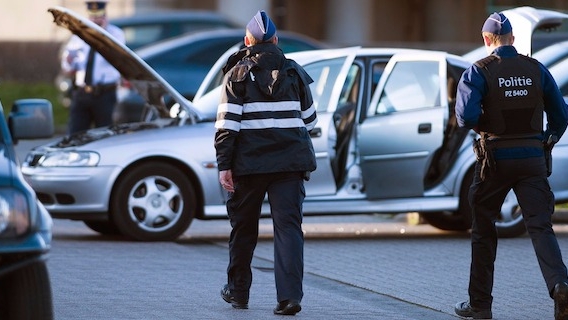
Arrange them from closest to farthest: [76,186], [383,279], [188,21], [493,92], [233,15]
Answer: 1. [493,92]
2. [383,279]
3. [76,186]
4. [188,21]
5. [233,15]

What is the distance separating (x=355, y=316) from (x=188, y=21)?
16.5m

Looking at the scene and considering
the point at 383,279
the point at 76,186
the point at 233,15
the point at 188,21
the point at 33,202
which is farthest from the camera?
the point at 233,15

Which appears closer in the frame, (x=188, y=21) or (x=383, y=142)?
(x=383, y=142)

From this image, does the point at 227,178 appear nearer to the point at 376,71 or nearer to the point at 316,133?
the point at 316,133

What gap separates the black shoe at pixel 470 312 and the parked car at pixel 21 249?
279 cm

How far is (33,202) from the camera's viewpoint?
658 cm

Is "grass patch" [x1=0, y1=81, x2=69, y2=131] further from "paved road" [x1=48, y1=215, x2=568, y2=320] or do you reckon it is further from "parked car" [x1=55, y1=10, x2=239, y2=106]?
"paved road" [x1=48, y1=215, x2=568, y2=320]

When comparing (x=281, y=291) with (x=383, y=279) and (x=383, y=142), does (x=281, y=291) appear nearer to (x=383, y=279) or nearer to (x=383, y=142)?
(x=383, y=279)

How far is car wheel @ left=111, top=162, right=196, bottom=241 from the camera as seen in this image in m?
12.1

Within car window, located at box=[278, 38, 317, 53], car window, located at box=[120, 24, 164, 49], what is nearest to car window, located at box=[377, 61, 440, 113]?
car window, located at box=[278, 38, 317, 53]

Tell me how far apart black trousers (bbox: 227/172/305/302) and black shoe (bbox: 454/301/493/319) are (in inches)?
34.7

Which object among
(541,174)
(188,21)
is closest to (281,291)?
(541,174)

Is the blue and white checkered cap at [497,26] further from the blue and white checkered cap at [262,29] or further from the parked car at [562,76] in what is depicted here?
the parked car at [562,76]

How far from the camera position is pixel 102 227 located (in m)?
12.8
